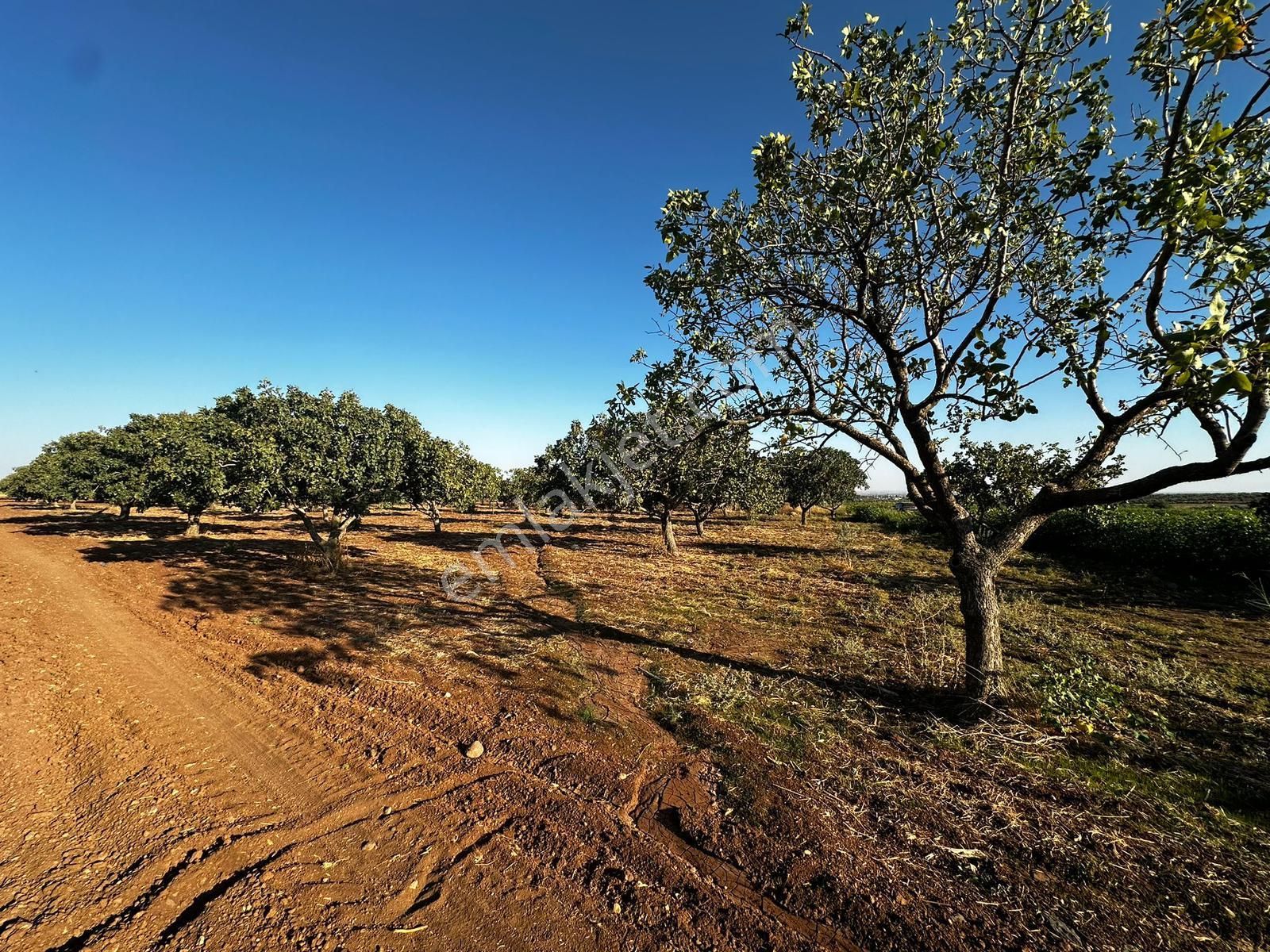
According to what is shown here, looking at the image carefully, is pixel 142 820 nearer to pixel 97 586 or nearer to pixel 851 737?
pixel 851 737

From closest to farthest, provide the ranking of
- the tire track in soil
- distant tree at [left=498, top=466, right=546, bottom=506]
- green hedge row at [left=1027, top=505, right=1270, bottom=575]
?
1. the tire track in soil
2. green hedge row at [left=1027, top=505, right=1270, bottom=575]
3. distant tree at [left=498, top=466, right=546, bottom=506]

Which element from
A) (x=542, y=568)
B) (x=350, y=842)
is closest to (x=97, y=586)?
(x=542, y=568)

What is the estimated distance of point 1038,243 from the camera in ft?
23.1

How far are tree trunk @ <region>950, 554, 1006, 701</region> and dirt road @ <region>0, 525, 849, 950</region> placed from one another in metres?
5.48

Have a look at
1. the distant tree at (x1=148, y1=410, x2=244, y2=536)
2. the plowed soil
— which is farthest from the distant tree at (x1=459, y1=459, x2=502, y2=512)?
the plowed soil

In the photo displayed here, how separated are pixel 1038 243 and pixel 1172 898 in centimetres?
803

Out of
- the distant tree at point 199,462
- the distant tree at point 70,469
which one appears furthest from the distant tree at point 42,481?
the distant tree at point 199,462

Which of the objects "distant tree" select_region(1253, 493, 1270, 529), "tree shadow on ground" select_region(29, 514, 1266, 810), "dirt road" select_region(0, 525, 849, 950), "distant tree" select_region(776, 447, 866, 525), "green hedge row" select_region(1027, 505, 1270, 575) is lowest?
"dirt road" select_region(0, 525, 849, 950)

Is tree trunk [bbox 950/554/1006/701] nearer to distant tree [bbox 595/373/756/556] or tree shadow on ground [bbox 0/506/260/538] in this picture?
distant tree [bbox 595/373/756/556]

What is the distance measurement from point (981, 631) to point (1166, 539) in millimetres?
25028

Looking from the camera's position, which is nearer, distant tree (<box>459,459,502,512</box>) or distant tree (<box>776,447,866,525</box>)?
distant tree (<box>459,459,502,512</box>)

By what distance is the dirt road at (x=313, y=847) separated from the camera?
3938mm

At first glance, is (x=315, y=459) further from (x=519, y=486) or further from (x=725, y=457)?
(x=519, y=486)

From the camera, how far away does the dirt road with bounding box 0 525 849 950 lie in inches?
155
